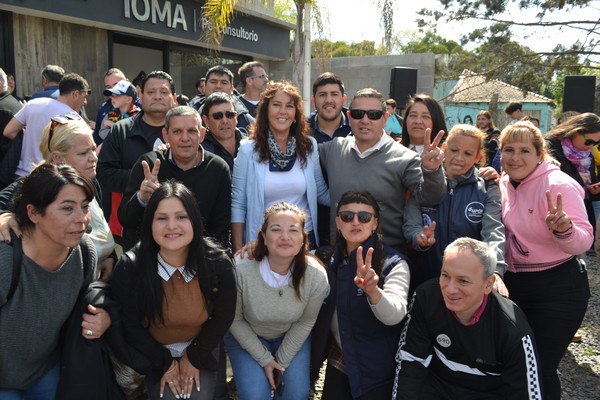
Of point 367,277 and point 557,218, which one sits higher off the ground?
point 557,218

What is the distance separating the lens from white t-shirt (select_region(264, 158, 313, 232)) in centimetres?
361

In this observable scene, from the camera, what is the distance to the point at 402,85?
9727mm

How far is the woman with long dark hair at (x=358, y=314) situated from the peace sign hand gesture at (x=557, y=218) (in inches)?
36.7

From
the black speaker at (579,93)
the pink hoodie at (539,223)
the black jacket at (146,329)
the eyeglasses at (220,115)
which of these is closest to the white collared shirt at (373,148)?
the pink hoodie at (539,223)

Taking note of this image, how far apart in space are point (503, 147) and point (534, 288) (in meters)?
0.98

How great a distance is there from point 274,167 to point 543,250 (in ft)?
6.37

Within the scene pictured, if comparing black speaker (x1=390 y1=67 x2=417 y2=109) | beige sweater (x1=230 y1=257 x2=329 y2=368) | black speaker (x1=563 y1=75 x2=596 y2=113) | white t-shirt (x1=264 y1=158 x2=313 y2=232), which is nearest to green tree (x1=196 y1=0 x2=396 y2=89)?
black speaker (x1=390 y1=67 x2=417 y2=109)

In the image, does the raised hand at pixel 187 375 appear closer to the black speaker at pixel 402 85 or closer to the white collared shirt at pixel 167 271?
the white collared shirt at pixel 167 271

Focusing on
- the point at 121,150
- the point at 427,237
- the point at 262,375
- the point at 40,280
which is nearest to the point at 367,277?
the point at 427,237

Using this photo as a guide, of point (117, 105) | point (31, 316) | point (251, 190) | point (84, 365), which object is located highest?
point (117, 105)

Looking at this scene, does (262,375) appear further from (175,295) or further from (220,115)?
(220,115)

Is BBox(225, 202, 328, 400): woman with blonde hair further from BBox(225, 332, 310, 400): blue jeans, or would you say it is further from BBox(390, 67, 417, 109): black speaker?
BBox(390, 67, 417, 109): black speaker

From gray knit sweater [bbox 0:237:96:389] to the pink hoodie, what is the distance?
2805 mm

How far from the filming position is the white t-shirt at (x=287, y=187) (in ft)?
11.8
